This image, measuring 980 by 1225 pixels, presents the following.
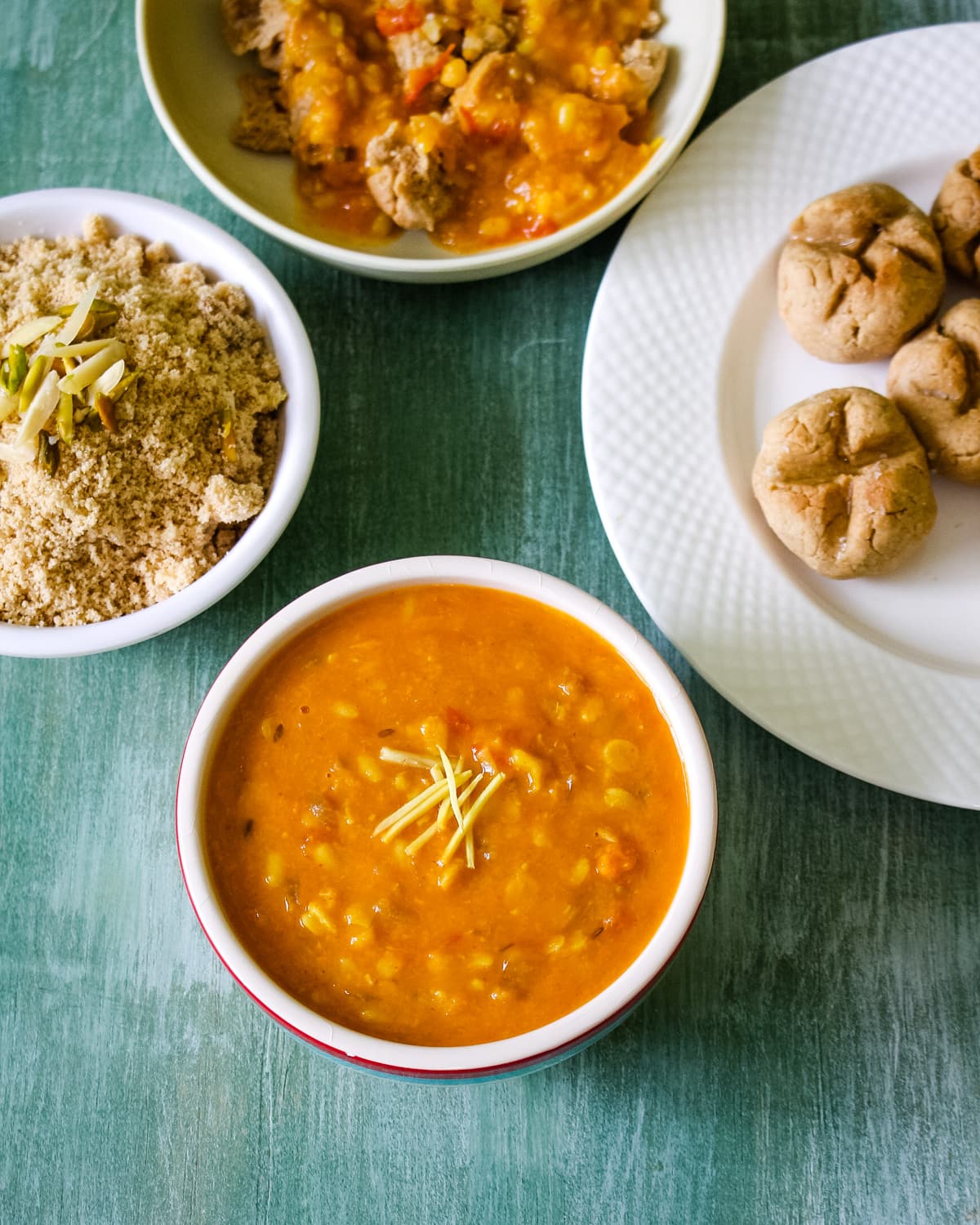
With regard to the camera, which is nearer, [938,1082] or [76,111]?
[938,1082]

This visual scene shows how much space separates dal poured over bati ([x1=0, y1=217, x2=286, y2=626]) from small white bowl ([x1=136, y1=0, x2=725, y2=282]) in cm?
22

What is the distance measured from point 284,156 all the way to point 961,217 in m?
1.28

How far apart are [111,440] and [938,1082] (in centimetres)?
179

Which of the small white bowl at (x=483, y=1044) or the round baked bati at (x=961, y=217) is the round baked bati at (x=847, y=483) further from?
the small white bowl at (x=483, y=1044)

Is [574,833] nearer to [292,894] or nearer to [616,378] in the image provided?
[292,894]

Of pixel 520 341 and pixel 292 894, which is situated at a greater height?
pixel 520 341

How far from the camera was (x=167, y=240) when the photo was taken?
193cm

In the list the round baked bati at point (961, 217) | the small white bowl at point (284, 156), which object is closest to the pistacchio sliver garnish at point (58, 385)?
the small white bowl at point (284, 156)

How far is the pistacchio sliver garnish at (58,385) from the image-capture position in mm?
1691

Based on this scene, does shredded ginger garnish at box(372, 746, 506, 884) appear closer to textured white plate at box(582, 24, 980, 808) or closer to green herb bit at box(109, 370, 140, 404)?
textured white plate at box(582, 24, 980, 808)

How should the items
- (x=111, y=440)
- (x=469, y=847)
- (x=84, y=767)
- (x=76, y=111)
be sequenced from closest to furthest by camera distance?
1. (x=469, y=847)
2. (x=111, y=440)
3. (x=84, y=767)
4. (x=76, y=111)

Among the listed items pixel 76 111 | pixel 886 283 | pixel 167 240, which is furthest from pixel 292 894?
pixel 76 111

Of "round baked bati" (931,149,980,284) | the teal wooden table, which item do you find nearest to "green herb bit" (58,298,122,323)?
the teal wooden table

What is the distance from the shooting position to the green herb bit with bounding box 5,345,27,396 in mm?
1701
